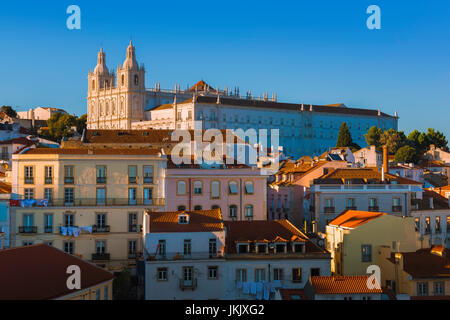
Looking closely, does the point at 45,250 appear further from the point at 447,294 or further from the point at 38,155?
the point at 447,294

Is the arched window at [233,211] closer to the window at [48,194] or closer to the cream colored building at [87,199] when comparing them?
the cream colored building at [87,199]

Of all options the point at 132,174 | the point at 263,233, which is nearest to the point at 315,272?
the point at 263,233

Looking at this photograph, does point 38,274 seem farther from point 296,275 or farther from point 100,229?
point 100,229

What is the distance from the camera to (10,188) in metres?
51.6

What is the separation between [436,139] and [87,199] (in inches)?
4841

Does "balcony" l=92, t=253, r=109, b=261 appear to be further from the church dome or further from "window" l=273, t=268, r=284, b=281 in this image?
the church dome

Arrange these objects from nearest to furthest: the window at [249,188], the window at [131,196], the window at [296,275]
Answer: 1. the window at [296,275]
2. the window at [131,196]
3. the window at [249,188]

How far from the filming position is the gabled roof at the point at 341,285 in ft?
110

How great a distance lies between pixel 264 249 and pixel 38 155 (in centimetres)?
2029

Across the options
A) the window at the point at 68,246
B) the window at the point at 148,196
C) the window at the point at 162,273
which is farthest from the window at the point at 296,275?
the window at the point at 68,246

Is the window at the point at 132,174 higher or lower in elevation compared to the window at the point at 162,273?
higher

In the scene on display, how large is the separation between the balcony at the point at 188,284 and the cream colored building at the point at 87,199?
33.2 feet

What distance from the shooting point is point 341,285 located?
3378cm

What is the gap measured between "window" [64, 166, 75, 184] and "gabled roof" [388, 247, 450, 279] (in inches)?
957
